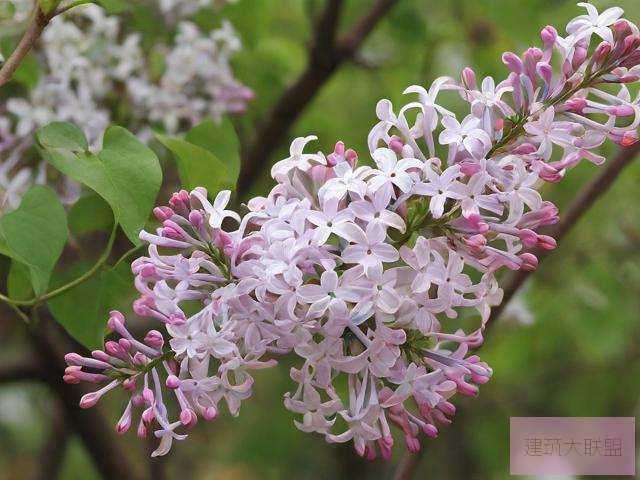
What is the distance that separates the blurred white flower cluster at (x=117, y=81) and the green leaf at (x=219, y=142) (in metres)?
0.26

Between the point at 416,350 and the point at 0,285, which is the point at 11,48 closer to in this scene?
the point at 0,285

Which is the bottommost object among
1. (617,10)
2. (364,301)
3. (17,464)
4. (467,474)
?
(17,464)

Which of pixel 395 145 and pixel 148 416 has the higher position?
pixel 395 145

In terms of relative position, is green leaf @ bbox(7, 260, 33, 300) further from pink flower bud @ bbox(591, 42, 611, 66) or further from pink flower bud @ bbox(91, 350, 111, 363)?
pink flower bud @ bbox(591, 42, 611, 66)

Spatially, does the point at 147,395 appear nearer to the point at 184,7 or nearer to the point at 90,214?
the point at 90,214

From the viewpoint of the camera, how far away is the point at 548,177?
69 cm

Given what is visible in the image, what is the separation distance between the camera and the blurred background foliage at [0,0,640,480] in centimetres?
166

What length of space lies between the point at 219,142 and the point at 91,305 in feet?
0.62

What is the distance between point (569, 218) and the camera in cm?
124

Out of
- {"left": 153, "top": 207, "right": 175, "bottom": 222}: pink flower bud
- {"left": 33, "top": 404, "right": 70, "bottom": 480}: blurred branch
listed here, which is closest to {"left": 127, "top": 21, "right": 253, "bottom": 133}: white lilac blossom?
{"left": 153, "top": 207, "right": 175, "bottom": 222}: pink flower bud

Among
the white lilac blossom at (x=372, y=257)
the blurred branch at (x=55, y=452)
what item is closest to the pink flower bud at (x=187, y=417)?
the white lilac blossom at (x=372, y=257)

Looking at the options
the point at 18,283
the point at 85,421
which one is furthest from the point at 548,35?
the point at 85,421

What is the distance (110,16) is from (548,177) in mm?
790

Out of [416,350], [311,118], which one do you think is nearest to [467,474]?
[311,118]
